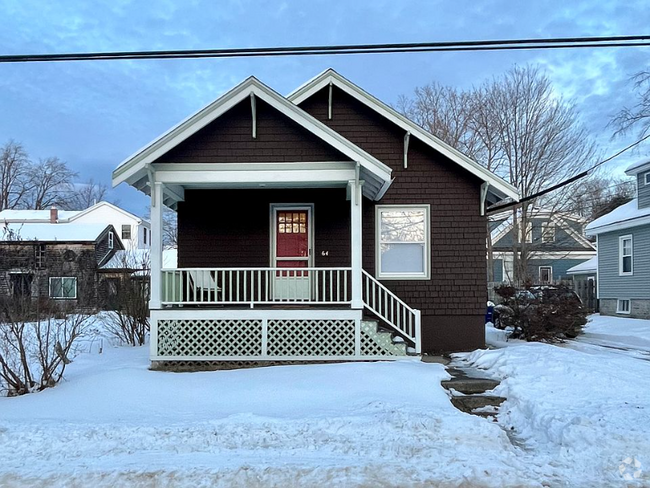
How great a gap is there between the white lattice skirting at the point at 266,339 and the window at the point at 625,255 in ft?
51.1

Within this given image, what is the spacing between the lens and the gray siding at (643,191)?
19906 mm

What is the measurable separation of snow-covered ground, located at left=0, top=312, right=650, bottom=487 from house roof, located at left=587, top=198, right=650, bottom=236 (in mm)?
12899

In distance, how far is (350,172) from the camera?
9133 millimetres

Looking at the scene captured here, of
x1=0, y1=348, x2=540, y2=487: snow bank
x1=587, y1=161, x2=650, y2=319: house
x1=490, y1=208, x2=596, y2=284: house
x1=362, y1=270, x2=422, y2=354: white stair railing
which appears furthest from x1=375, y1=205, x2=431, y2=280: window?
x1=490, y1=208, x2=596, y2=284: house

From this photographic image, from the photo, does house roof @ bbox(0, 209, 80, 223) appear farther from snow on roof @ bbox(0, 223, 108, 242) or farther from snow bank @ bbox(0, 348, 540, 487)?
snow bank @ bbox(0, 348, 540, 487)

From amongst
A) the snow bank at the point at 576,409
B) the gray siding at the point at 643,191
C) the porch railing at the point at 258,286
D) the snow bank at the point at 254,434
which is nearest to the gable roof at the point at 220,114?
the porch railing at the point at 258,286

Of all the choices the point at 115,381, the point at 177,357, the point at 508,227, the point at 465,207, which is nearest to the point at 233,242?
the point at 177,357

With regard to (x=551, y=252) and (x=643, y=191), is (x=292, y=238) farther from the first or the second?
(x=551, y=252)

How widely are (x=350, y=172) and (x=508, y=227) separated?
2803 centimetres

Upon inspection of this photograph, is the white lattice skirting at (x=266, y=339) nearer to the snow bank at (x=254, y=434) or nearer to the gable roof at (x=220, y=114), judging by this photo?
the snow bank at (x=254, y=434)

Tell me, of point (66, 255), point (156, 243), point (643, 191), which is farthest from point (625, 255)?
point (66, 255)

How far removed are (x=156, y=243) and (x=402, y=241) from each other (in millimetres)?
5183

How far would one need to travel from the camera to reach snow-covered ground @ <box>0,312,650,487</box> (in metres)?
4.67

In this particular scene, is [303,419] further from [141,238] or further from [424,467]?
[141,238]
